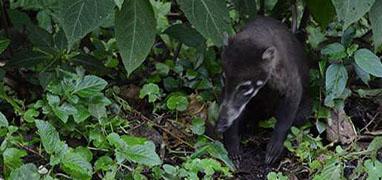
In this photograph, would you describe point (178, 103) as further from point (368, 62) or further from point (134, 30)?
point (134, 30)

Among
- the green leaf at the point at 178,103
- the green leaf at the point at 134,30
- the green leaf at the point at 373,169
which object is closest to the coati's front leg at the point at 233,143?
the green leaf at the point at 178,103

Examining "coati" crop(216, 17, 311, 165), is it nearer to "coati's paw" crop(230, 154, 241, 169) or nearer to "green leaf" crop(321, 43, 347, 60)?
"coati's paw" crop(230, 154, 241, 169)

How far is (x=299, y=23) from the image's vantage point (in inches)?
172

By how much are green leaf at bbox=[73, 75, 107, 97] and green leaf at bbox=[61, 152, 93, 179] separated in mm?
416

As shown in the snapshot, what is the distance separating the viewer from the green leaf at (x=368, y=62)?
369cm

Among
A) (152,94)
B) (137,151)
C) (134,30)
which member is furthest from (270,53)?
(134,30)

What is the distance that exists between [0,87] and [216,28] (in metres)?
1.22

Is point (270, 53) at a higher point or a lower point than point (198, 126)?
higher

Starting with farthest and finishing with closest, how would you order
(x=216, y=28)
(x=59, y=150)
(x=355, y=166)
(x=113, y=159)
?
1. (x=355, y=166)
2. (x=113, y=159)
3. (x=59, y=150)
4. (x=216, y=28)

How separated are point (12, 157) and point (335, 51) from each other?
1506 mm

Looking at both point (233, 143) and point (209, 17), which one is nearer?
point (209, 17)

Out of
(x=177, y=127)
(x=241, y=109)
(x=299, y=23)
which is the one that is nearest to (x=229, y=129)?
(x=241, y=109)

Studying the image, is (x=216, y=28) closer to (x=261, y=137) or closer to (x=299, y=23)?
(x=261, y=137)

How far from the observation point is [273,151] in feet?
12.4
